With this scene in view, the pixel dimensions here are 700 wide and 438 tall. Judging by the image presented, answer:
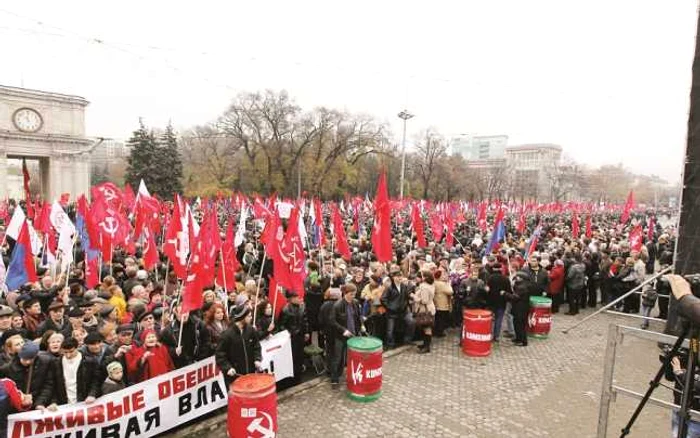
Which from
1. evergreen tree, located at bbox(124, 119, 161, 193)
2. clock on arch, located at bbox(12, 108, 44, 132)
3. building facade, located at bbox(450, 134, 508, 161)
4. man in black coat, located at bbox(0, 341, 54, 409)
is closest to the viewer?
man in black coat, located at bbox(0, 341, 54, 409)

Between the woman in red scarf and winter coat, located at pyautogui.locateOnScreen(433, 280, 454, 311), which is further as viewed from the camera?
winter coat, located at pyautogui.locateOnScreen(433, 280, 454, 311)

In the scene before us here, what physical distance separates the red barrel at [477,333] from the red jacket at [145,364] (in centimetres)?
569

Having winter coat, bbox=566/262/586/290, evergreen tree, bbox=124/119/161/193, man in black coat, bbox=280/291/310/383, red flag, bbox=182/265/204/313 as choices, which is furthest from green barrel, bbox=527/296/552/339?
evergreen tree, bbox=124/119/161/193

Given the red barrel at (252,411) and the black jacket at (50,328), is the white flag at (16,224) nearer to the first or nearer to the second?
the black jacket at (50,328)

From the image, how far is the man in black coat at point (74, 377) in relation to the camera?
16.1 ft

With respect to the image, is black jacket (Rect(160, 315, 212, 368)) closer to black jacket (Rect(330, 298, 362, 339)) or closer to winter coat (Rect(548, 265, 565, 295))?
black jacket (Rect(330, 298, 362, 339))

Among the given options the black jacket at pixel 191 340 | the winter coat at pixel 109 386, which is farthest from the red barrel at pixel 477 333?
the winter coat at pixel 109 386

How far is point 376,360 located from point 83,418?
3890 mm

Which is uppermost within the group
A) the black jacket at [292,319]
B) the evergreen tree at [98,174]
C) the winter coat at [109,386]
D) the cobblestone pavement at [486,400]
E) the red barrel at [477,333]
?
the evergreen tree at [98,174]

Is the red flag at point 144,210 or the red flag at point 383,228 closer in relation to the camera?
the red flag at point 383,228

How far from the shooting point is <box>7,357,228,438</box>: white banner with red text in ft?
15.4

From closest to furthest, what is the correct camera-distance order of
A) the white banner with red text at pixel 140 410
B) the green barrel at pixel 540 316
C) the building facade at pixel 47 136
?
the white banner with red text at pixel 140 410, the green barrel at pixel 540 316, the building facade at pixel 47 136

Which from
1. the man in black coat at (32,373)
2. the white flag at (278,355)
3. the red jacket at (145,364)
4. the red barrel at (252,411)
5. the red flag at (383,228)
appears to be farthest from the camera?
the red flag at (383,228)

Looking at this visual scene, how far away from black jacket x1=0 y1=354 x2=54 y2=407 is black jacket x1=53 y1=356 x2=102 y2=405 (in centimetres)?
7
